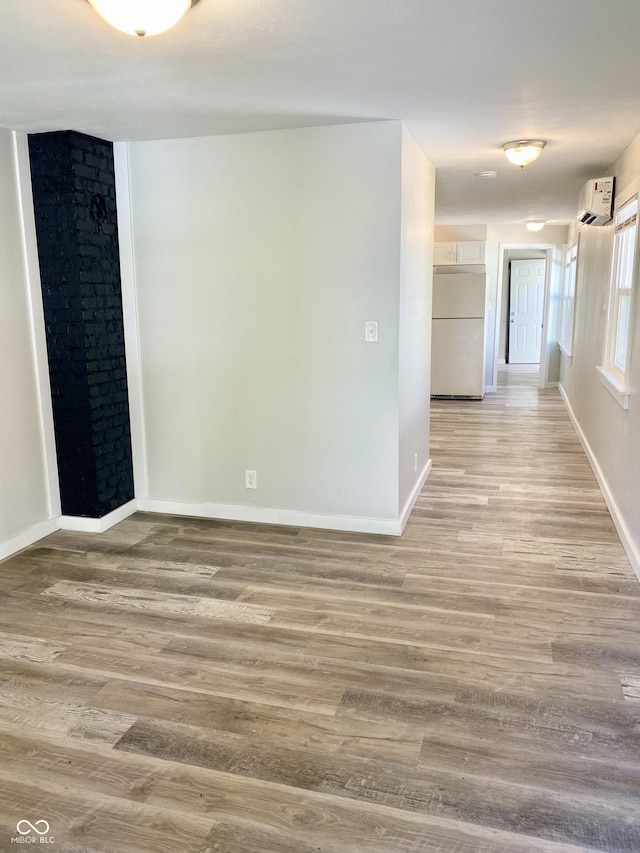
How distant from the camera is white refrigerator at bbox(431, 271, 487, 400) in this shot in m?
8.56

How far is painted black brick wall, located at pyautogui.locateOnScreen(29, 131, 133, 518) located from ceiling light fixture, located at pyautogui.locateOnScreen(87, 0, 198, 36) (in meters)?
1.85

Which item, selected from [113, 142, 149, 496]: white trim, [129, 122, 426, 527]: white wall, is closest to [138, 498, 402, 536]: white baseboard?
[129, 122, 426, 527]: white wall

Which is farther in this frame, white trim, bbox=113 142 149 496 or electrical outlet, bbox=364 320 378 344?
white trim, bbox=113 142 149 496

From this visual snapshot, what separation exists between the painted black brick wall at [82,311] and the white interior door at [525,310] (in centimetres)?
1009

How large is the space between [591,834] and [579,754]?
317 mm

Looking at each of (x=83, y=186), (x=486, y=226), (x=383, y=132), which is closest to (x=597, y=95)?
(x=383, y=132)

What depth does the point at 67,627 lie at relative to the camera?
2859 millimetres

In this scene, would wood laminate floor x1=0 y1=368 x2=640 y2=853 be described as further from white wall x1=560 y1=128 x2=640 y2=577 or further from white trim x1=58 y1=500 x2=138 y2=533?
white wall x1=560 y1=128 x2=640 y2=577

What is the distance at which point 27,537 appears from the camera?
3768 millimetres

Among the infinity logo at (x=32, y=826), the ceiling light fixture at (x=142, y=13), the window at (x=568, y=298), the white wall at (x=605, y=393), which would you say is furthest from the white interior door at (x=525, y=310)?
the infinity logo at (x=32, y=826)

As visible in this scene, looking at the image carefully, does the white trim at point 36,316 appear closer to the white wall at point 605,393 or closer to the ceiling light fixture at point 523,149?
the ceiling light fixture at point 523,149

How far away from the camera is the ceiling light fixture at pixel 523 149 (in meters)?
3.74

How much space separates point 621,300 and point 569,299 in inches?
147

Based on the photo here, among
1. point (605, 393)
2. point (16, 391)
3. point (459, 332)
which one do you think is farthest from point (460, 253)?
point (16, 391)
